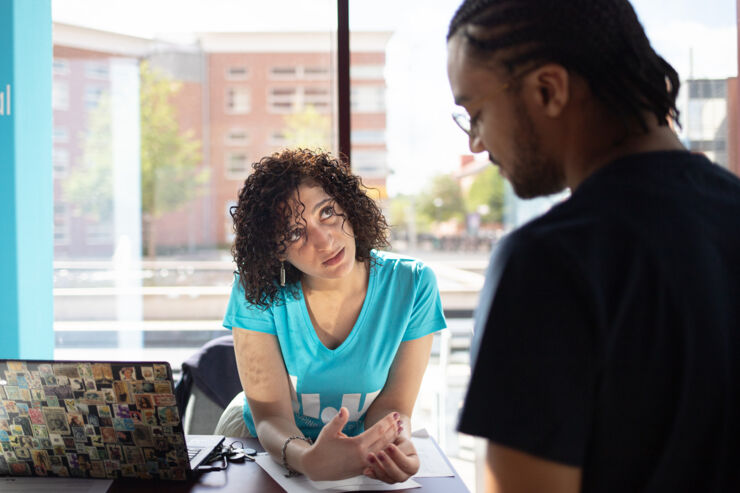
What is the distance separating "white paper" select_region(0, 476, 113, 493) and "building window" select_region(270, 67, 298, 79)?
3145mm

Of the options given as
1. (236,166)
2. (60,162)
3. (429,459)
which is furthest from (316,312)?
(236,166)

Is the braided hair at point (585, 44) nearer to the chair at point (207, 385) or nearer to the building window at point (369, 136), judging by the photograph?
the chair at point (207, 385)

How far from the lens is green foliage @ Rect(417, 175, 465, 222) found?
495 cm

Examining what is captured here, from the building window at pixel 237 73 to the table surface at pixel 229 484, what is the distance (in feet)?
9.95

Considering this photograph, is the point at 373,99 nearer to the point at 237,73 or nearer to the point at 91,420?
the point at 237,73

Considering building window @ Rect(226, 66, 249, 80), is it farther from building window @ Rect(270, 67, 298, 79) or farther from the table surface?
the table surface

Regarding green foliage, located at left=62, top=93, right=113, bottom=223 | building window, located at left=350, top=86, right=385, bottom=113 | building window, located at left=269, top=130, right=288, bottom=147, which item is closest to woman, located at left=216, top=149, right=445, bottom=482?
green foliage, located at left=62, top=93, right=113, bottom=223

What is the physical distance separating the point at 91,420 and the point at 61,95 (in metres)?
2.65

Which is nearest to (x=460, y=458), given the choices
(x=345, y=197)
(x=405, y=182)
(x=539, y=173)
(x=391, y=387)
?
(x=405, y=182)

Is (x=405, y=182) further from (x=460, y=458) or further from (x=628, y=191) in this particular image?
(x=628, y=191)

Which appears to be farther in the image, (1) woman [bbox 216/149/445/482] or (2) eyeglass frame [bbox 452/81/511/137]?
(1) woman [bbox 216/149/445/482]

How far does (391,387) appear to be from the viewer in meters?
1.67

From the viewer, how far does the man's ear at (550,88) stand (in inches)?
26.4

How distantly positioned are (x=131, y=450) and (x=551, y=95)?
101cm
